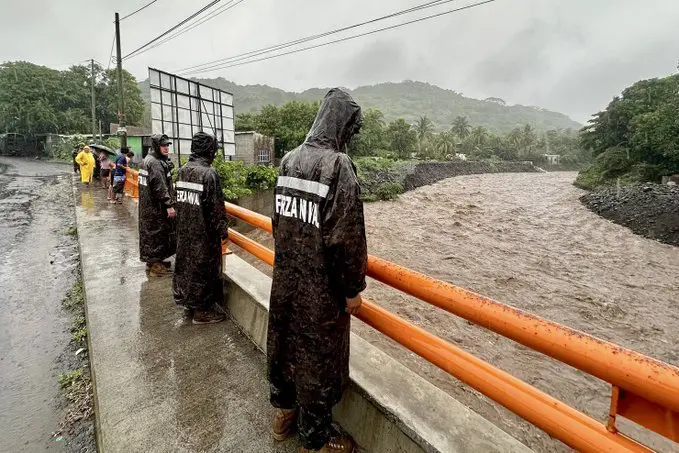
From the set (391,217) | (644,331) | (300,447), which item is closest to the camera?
(300,447)

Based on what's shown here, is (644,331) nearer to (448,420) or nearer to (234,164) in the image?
(448,420)

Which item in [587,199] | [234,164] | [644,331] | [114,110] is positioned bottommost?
[644,331]

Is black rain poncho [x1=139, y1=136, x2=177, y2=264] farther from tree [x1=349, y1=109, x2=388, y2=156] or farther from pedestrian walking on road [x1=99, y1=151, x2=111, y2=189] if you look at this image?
tree [x1=349, y1=109, x2=388, y2=156]

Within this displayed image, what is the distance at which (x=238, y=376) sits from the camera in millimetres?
2461

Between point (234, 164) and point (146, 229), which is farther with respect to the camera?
point (234, 164)

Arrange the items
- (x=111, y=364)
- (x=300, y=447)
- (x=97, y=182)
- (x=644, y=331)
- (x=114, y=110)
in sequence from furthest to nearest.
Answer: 1. (x=114, y=110)
2. (x=97, y=182)
3. (x=644, y=331)
4. (x=111, y=364)
5. (x=300, y=447)

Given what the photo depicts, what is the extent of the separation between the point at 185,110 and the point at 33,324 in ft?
40.3

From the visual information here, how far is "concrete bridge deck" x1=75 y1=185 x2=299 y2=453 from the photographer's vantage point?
198 centimetres

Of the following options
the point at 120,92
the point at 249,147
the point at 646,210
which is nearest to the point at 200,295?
the point at 120,92

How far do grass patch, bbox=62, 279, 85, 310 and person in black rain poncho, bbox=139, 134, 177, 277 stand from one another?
2.63 ft

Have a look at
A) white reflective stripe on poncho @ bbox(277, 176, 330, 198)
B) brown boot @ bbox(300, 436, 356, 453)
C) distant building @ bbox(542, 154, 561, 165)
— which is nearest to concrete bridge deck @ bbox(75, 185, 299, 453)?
brown boot @ bbox(300, 436, 356, 453)

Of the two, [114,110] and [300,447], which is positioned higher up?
[114,110]

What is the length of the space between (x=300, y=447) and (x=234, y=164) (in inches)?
384

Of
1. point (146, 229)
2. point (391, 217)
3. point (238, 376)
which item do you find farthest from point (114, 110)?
point (238, 376)
